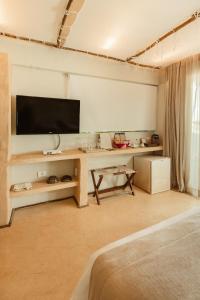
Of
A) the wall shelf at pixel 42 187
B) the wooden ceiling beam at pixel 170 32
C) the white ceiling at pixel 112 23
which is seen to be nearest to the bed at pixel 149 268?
the wall shelf at pixel 42 187

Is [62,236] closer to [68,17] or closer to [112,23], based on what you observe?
[68,17]

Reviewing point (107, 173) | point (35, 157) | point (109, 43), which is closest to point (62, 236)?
point (35, 157)

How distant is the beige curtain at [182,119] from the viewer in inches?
129

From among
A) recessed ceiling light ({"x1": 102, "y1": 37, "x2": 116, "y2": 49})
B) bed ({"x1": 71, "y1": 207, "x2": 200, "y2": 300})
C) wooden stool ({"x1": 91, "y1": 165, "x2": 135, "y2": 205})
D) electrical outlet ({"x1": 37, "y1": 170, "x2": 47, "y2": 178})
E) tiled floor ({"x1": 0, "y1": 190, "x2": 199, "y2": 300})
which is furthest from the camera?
wooden stool ({"x1": 91, "y1": 165, "x2": 135, "y2": 205})

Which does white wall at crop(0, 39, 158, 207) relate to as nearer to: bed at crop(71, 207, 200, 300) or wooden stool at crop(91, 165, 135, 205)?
wooden stool at crop(91, 165, 135, 205)

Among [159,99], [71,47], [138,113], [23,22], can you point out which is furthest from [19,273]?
[159,99]

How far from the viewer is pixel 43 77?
291cm

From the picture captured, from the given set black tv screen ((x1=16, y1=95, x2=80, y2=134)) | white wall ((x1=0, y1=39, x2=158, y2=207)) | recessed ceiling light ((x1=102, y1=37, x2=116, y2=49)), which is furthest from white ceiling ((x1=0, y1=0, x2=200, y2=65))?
black tv screen ((x1=16, y1=95, x2=80, y2=134))

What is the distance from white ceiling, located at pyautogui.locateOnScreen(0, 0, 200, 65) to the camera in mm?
1884

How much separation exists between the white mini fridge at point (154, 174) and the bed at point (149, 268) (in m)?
2.26

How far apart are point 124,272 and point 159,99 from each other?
3750 millimetres

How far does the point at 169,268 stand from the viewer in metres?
0.86

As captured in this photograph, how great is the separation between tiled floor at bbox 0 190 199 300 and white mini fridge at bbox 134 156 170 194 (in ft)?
0.54

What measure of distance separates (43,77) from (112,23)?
1.30 m
